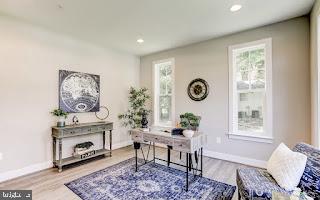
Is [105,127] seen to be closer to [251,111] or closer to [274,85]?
[251,111]

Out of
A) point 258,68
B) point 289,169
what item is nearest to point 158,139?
point 289,169

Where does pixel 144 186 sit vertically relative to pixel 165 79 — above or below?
below

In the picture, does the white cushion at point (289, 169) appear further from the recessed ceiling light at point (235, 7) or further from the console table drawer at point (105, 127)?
the console table drawer at point (105, 127)

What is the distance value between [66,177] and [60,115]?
3.87ft

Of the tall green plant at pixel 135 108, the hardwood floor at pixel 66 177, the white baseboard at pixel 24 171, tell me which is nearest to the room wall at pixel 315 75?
the hardwood floor at pixel 66 177

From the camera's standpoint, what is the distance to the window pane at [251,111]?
3479 mm

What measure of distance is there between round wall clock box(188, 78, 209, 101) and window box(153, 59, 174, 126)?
A: 600mm

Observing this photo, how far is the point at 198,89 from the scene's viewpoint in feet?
13.8

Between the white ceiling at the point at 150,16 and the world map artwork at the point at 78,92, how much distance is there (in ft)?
2.96

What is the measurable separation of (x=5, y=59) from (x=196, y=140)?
137 inches

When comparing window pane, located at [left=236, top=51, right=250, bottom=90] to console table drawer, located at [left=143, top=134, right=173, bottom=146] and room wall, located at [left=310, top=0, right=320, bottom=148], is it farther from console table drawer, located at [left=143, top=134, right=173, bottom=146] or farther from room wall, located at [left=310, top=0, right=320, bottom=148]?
console table drawer, located at [left=143, top=134, right=173, bottom=146]

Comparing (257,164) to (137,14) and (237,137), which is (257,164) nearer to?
(237,137)

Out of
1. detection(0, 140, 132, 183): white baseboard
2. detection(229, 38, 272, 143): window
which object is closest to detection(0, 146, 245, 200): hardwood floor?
detection(0, 140, 132, 183): white baseboard

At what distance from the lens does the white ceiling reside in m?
2.54
